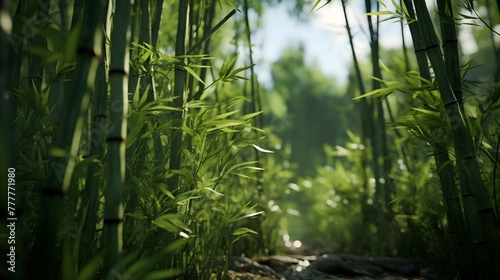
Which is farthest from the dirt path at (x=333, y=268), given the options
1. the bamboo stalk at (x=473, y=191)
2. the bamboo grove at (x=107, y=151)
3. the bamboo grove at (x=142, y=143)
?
the bamboo stalk at (x=473, y=191)

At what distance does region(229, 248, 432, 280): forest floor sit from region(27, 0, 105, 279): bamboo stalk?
3.16ft

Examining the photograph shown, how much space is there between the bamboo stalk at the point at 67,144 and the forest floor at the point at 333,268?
37.9 inches

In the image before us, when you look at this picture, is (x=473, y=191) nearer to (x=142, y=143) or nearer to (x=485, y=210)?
(x=485, y=210)

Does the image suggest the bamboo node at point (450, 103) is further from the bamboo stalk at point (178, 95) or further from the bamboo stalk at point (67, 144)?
the bamboo stalk at point (67, 144)

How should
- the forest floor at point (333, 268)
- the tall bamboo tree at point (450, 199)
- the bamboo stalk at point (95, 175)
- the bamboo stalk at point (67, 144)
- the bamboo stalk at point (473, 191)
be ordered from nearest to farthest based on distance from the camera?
1. the bamboo stalk at point (67, 144)
2. the bamboo stalk at point (95, 175)
3. the bamboo stalk at point (473, 191)
4. the tall bamboo tree at point (450, 199)
5. the forest floor at point (333, 268)

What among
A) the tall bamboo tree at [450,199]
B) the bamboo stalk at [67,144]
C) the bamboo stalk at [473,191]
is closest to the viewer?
the bamboo stalk at [67,144]

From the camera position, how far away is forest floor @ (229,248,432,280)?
66.1 inches

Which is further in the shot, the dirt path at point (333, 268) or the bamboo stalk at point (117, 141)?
the dirt path at point (333, 268)

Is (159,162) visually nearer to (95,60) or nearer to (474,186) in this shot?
(95,60)

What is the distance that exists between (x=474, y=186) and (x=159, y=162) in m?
0.74

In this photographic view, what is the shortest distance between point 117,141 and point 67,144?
0.31 ft

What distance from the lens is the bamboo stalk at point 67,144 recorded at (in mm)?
687

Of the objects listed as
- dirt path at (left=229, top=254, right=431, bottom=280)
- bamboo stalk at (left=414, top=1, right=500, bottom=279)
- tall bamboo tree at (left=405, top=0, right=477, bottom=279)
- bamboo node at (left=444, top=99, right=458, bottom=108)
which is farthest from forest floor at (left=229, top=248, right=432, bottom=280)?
bamboo node at (left=444, top=99, right=458, bottom=108)

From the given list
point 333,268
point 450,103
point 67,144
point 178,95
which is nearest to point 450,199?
point 450,103
